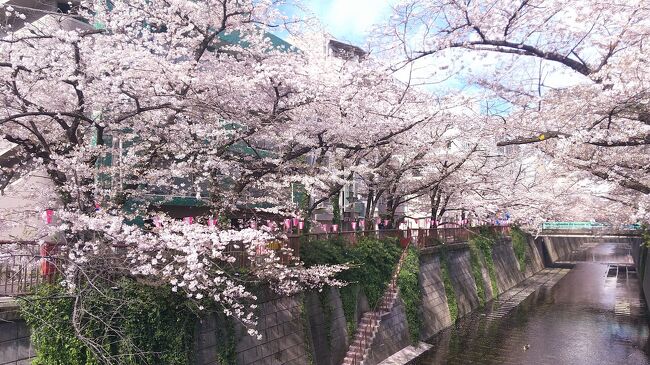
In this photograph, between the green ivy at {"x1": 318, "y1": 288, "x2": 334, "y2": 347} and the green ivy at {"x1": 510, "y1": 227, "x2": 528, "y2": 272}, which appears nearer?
the green ivy at {"x1": 318, "y1": 288, "x2": 334, "y2": 347}

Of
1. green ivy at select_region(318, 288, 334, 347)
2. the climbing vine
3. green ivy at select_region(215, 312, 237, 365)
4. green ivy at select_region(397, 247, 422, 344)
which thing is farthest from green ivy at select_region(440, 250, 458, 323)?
green ivy at select_region(215, 312, 237, 365)

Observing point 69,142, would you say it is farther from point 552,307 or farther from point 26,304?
point 552,307

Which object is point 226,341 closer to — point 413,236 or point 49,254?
point 49,254

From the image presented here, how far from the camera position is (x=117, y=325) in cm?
959

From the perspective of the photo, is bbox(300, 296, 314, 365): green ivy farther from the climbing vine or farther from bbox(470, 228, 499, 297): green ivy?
bbox(470, 228, 499, 297): green ivy

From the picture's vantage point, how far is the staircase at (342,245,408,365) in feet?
54.4

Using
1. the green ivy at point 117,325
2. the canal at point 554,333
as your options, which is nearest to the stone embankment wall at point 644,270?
the canal at point 554,333

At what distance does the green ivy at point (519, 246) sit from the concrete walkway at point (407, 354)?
26.1m

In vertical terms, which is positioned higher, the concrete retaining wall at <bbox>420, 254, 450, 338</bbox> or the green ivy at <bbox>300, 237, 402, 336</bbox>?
the green ivy at <bbox>300, 237, 402, 336</bbox>

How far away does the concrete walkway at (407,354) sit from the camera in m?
18.0

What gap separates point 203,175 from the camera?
1306cm

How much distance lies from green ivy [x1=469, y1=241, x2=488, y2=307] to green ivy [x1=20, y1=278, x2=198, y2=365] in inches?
921

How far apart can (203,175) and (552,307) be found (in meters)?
26.8

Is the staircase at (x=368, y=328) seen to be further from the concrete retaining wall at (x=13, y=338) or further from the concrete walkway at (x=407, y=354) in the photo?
the concrete retaining wall at (x=13, y=338)
